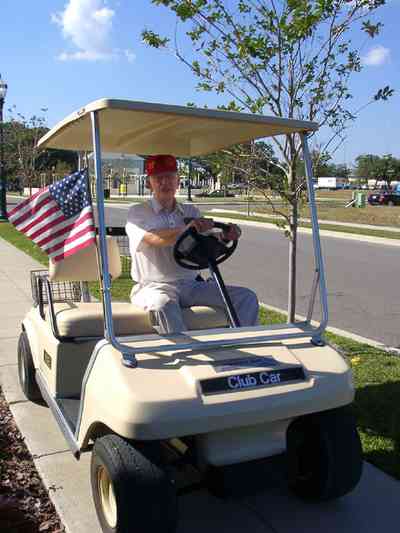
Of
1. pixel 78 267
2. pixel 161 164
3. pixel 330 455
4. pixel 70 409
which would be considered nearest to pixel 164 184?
pixel 161 164

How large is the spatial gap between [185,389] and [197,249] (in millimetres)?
982

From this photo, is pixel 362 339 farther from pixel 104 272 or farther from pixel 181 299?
pixel 104 272

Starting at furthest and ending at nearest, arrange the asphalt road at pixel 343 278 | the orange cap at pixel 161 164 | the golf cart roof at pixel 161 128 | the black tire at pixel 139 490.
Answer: the asphalt road at pixel 343 278, the orange cap at pixel 161 164, the golf cart roof at pixel 161 128, the black tire at pixel 139 490

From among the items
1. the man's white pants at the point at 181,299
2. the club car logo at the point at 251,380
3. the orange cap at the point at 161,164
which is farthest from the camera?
the orange cap at the point at 161,164

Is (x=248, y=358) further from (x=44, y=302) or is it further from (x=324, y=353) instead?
(x=44, y=302)

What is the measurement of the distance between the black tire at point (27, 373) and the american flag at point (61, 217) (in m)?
0.98

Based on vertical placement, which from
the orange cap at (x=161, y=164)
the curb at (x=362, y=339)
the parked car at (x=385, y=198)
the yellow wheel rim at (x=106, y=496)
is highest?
the orange cap at (x=161, y=164)

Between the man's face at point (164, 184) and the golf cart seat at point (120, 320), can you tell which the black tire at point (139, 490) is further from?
the man's face at point (164, 184)

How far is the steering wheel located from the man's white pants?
252 mm

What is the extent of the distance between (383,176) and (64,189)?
94.1 meters

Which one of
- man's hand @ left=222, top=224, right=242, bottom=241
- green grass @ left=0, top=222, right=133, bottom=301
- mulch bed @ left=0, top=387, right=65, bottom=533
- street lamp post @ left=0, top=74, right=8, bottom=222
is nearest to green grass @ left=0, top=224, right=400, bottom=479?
man's hand @ left=222, top=224, right=242, bottom=241

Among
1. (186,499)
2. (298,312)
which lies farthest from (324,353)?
(298,312)

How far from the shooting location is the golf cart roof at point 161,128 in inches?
104

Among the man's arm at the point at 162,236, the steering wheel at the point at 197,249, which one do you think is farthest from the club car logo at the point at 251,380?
the man's arm at the point at 162,236
